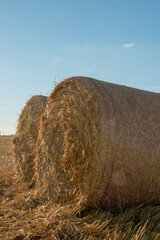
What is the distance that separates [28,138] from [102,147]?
2410mm

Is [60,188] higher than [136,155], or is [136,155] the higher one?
[136,155]

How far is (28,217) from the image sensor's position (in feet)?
10.1

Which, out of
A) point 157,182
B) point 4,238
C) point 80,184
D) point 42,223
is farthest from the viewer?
point 157,182

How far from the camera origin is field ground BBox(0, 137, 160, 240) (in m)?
2.59

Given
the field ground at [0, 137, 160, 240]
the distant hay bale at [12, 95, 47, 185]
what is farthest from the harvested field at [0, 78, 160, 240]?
the distant hay bale at [12, 95, 47, 185]

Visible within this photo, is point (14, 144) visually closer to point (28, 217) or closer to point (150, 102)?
point (28, 217)

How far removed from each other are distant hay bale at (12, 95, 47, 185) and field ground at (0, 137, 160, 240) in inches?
53.6

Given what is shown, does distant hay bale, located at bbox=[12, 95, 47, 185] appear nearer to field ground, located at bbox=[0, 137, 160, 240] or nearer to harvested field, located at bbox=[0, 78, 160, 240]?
harvested field, located at bbox=[0, 78, 160, 240]

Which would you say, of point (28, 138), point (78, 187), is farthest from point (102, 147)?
point (28, 138)

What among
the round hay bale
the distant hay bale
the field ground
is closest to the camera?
the field ground

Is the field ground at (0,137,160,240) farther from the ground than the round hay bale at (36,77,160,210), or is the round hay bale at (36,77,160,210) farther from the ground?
the round hay bale at (36,77,160,210)

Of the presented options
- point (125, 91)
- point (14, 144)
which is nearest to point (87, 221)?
point (125, 91)

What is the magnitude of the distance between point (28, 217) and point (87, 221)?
703 mm

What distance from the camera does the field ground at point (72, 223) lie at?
2586 millimetres
